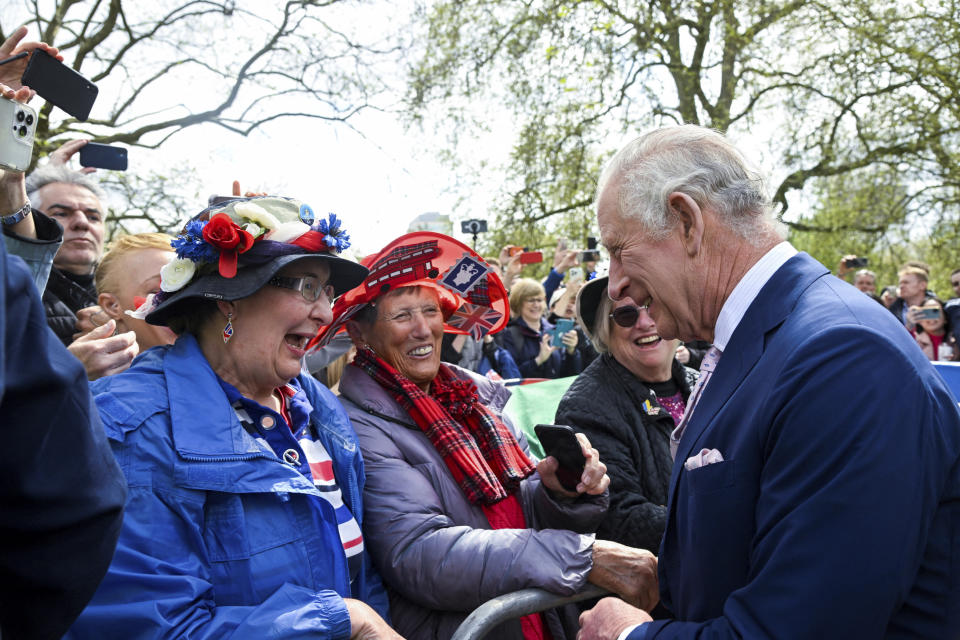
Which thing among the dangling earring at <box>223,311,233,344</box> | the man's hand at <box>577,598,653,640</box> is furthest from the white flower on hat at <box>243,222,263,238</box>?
the man's hand at <box>577,598,653,640</box>

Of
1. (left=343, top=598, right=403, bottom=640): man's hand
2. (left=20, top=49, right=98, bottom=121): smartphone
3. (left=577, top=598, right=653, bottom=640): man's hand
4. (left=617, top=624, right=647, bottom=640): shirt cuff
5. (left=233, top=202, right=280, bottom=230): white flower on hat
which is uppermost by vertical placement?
(left=20, top=49, right=98, bottom=121): smartphone

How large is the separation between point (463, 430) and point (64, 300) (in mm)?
2351

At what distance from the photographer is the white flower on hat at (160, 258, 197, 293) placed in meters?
2.22

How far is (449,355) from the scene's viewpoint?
6.04m

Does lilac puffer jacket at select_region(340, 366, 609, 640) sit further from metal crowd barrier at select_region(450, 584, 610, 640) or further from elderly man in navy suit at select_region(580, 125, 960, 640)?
elderly man in navy suit at select_region(580, 125, 960, 640)

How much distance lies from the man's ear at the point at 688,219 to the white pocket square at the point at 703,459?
0.50 meters

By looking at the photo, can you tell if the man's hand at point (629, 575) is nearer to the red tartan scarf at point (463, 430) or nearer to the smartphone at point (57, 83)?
the red tartan scarf at point (463, 430)

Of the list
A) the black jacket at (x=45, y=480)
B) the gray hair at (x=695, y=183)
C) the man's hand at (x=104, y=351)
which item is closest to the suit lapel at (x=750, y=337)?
the gray hair at (x=695, y=183)

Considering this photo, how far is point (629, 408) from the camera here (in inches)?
121

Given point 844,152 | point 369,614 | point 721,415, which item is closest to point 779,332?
point 721,415

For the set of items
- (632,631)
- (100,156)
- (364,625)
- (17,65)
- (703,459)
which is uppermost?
(17,65)

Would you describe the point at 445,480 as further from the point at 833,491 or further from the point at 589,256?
the point at 589,256

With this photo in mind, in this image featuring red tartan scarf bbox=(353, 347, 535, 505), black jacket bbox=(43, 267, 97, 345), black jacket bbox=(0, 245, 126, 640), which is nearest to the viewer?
black jacket bbox=(0, 245, 126, 640)

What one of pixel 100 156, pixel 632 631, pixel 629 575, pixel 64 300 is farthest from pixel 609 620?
pixel 64 300
